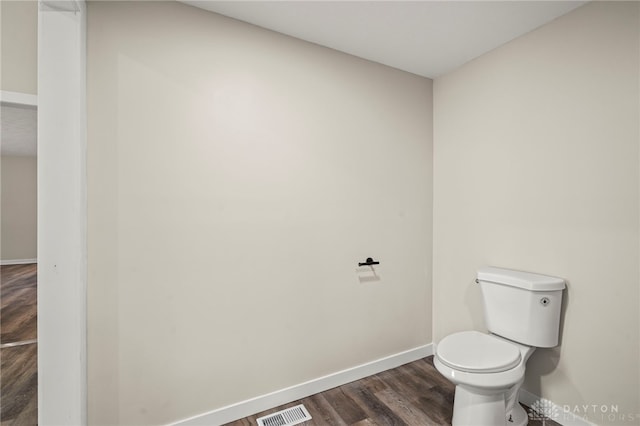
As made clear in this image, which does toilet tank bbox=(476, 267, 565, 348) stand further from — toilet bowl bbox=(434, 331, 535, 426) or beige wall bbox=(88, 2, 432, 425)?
beige wall bbox=(88, 2, 432, 425)

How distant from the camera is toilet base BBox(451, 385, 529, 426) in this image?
59.1 inches

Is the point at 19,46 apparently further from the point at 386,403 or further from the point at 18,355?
the point at 386,403

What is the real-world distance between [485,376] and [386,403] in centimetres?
74

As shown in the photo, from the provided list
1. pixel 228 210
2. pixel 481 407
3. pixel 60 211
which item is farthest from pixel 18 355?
pixel 481 407

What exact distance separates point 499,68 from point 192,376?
2797mm

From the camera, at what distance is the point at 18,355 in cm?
231

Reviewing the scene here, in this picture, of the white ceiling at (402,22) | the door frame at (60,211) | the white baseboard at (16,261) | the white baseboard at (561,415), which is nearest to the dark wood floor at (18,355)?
the door frame at (60,211)

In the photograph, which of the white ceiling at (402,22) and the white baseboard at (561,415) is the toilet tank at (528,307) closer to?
the white baseboard at (561,415)

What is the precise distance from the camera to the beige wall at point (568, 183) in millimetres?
1464

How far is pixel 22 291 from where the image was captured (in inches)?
152

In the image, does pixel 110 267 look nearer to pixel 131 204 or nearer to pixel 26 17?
pixel 131 204

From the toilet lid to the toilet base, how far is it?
130 millimetres

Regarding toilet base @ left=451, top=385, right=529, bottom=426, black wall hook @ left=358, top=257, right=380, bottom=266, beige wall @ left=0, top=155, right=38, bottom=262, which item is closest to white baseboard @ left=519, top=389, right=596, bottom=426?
toilet base @ left=451, top=385, right=529, bottom=426

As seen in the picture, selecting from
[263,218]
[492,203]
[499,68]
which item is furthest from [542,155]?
[263,218]
